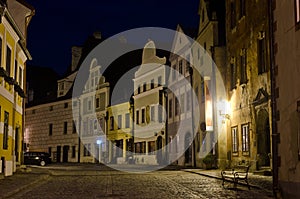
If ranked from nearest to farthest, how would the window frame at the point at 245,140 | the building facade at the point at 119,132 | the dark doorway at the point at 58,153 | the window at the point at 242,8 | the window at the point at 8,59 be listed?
the window at the point at 8,59 < the window frame at the point at 245,140 < the window at the point at 242,8 < the building facade at the point at 119,132 < the dark doorway at the point at 58,153

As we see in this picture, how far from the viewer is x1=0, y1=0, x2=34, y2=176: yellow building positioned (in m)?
21.8

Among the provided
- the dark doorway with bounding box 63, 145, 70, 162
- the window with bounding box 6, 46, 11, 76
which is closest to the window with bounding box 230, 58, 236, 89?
the window with bounding box 6, 46, 11, 76

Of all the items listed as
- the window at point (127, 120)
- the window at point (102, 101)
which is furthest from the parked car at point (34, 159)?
the window at point (102, 101)

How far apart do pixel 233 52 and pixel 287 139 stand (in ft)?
53.0

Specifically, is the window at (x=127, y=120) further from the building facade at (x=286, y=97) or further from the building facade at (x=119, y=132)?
the building facade at (x=286, y=97)

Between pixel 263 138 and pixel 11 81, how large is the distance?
1272cm

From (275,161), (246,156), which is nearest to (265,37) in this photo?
(246,156)

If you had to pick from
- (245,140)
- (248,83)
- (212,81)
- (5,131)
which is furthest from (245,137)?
(5,131)

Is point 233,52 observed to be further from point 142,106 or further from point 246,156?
point 142,106

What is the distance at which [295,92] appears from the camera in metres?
12.6

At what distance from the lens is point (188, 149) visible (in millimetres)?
38969

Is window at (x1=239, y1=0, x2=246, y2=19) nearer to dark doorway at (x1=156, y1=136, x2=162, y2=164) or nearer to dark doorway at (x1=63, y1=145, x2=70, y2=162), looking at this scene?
dark doorway at (x1=156, y1=136, x2=162, y2=164)

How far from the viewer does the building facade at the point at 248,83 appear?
23.6m

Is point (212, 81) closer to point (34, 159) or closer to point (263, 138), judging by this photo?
point (263, 138)
